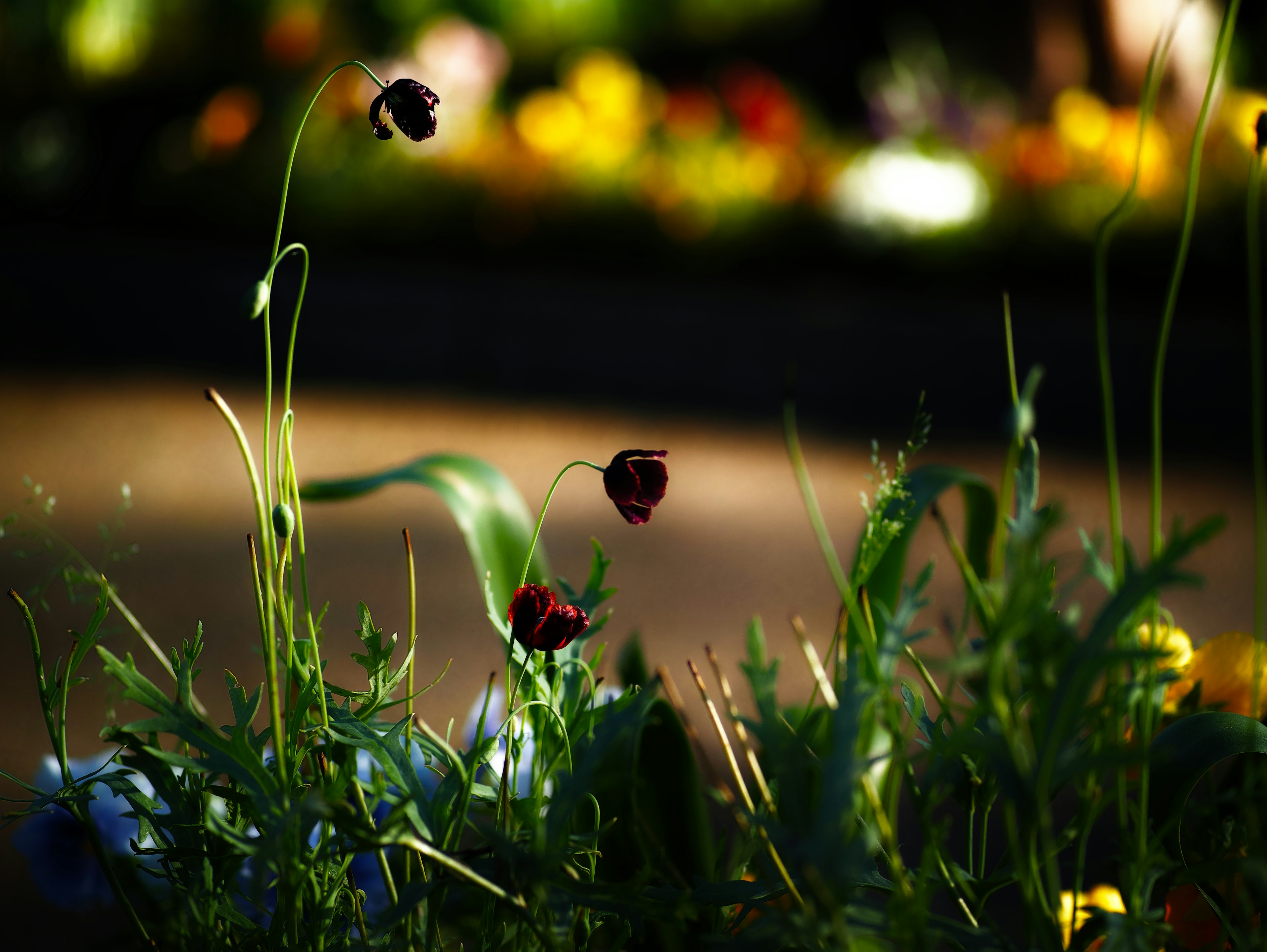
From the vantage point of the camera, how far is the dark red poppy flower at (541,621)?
0.80 feet

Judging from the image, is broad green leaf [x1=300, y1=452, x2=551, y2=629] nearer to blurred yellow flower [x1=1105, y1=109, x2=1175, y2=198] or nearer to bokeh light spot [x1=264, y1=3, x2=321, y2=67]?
blurred yellow flower [x1=1105, y1=109, x2=1175, y2=198]

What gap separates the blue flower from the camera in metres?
0.32

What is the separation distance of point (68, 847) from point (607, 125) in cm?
227

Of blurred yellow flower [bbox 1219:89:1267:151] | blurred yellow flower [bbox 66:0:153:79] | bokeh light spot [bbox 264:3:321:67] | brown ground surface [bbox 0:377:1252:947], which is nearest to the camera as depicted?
brown ground surface [bbox 0:377:1252:947]

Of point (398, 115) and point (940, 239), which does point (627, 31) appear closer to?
point (940, 239)

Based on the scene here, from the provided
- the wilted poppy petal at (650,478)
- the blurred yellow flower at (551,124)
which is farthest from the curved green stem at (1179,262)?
the blurred yellow flower at (551,124)

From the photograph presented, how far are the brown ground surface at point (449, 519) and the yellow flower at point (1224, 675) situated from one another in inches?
29.3

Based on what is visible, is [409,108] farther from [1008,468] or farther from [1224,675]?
[1224,675]

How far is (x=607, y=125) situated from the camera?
2367mm

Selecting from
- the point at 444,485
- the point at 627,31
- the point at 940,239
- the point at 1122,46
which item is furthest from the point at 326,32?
the point at 444,485

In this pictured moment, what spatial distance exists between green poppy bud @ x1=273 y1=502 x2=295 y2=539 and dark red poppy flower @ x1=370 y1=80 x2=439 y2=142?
10 centimetres

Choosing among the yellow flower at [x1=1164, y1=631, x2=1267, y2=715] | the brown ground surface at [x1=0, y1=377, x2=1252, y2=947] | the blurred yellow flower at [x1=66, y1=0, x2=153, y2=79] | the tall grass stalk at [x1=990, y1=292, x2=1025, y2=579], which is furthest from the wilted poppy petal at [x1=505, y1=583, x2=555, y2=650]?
the blurred yellow flower at [x1=66, y1=0, x2=153, y2=79]

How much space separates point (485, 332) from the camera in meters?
1.92

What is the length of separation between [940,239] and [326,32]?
165cm
